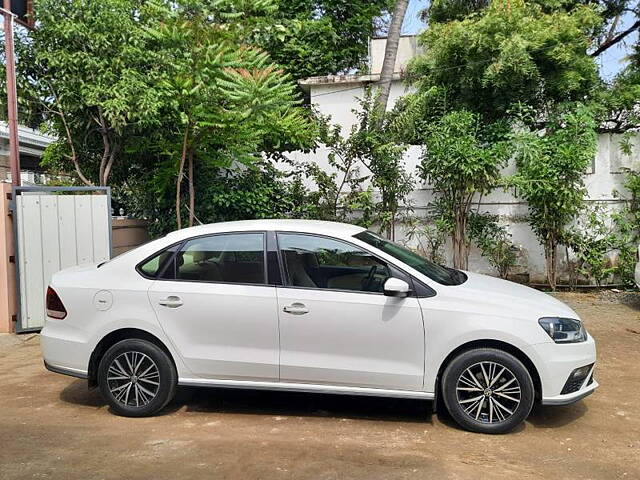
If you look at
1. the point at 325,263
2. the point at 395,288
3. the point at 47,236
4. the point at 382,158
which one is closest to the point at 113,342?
the point at 325,263

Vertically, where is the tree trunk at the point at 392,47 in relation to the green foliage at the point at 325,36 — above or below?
below

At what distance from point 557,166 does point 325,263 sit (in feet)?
19.7

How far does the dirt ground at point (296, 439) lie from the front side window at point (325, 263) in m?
1.14

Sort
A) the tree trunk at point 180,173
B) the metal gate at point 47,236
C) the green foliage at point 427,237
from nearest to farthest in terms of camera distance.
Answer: the metal gate at point 47,236, the tree trunk at point 180,173, the green foliage at point 427,237

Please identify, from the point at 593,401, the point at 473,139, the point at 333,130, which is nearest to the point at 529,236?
the point at 473,139

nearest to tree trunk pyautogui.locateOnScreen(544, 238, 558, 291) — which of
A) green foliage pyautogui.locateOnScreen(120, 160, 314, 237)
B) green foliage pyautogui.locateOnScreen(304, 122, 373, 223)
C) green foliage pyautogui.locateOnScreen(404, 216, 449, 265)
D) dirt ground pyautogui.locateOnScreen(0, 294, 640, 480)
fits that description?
green foliage pyautogui.locateOnScreen(404, 216, 449, 265)

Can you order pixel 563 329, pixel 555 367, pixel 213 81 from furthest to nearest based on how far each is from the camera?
pixel 213 81, pixel 563 329, pixel 555 367

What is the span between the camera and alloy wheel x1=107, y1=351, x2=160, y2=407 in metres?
4.90

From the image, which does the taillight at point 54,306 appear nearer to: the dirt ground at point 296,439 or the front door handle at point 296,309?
the dirt ground at point 296,439

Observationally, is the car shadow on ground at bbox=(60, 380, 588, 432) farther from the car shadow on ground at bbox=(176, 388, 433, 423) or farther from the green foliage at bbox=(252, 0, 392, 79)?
the green foliage at bbox=(252, 0, 392, 79)

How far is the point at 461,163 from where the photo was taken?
955 cm

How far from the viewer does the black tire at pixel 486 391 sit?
447 centimetres

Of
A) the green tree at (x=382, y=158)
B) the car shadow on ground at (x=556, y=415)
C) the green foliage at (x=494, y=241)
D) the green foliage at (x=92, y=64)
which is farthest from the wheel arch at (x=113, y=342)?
the green foliage at (x=494, y=241)

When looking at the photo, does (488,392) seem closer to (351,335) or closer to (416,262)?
(351,335)
